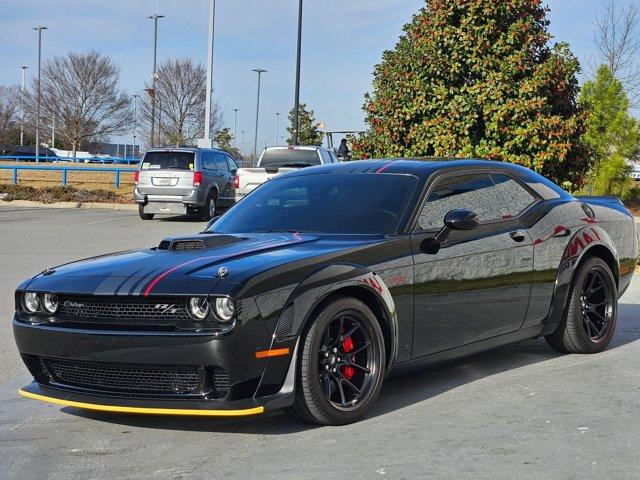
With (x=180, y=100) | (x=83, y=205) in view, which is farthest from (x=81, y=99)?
(x=83, y=205)

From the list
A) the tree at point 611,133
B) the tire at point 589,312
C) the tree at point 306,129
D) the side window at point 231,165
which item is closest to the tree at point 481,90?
the tire at point 589,312

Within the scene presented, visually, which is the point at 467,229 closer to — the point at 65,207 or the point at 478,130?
the point at 478,130

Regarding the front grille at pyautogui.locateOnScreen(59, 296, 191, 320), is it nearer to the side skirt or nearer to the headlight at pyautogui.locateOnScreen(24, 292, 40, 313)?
the headlight at pyautogui.locateOnScreen(24, 292, 40, 313)

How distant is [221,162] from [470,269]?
19.7 meters

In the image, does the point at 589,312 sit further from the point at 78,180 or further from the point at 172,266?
the point at 78,180

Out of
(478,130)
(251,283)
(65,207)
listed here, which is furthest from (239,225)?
(65,207)

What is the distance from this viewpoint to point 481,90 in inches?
596

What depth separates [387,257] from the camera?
18.6 feet

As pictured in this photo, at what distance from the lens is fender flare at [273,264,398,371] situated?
505 cm

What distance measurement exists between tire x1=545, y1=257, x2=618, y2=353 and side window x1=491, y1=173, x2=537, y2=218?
66 centimetres

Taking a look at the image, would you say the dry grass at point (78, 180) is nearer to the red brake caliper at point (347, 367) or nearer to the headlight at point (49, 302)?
the headlight at point (49, 302)

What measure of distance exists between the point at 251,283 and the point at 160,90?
57.3m

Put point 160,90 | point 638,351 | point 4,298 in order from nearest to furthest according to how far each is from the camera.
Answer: point 638,351
point 4,298
point 160,90

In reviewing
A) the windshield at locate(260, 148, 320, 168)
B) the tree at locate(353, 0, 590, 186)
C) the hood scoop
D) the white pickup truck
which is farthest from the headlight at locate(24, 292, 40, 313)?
the windshield at locate(260, 148, 320, 168)
